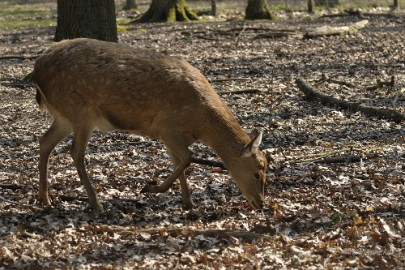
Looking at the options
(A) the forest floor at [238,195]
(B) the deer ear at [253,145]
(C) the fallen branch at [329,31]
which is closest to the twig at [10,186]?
(A) the forest floor at [238,195]

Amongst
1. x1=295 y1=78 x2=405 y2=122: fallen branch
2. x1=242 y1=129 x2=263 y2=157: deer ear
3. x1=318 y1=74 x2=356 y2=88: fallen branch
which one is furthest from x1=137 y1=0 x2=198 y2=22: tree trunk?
x1=242 y1=129 x2=263 y2=157: deer ear

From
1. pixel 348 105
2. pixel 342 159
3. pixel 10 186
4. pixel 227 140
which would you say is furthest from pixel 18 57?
pixel 227 140

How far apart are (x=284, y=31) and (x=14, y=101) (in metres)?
11.8

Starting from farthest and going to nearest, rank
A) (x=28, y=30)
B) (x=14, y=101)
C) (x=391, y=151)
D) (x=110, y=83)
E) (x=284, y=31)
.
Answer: (x=28, y=30)
(x=284, y=31)
(x=14, y=101)
(x=391, y=151)
(x=110, y=83)

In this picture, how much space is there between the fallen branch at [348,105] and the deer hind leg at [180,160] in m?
4.80

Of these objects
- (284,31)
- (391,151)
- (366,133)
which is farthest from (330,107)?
(284,31)

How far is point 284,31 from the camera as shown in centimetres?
2470

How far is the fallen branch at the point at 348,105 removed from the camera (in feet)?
40.7

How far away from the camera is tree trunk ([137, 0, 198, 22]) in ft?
95.2

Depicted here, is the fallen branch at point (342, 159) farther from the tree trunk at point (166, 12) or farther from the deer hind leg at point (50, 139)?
the tree trunk at point (166, 12)

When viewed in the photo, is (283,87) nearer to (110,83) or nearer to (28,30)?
(110,83)

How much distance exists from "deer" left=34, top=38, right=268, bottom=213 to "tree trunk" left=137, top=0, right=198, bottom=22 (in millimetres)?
20593

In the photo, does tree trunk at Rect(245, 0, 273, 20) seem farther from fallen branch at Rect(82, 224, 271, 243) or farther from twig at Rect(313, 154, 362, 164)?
fallen branch at Rect(82, 224, 271, 243)

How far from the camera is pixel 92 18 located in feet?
53.9
